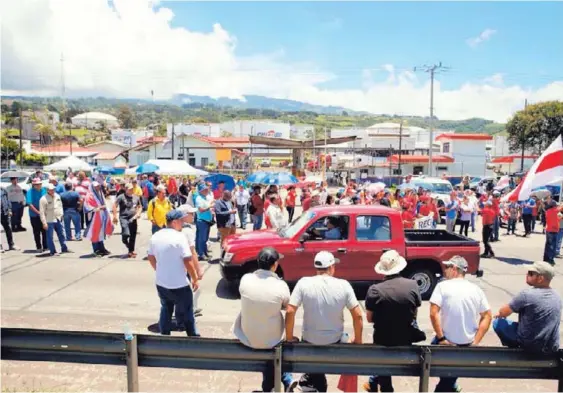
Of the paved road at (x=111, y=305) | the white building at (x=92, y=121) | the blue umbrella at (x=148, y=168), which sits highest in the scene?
the white building at (x=92, y=121)

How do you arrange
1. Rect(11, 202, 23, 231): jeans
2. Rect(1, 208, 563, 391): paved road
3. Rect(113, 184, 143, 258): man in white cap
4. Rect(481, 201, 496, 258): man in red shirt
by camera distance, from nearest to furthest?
Rect(1, 208, 563, 391): paved road → Rect(113, 184, 143, 258): man in white cap → Rect(481, 201, 496, 258): man in red shirt → Rect(11, 202, 23, 231): jeans

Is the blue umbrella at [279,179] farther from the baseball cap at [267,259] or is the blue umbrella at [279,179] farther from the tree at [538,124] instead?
the tree at [538,124]

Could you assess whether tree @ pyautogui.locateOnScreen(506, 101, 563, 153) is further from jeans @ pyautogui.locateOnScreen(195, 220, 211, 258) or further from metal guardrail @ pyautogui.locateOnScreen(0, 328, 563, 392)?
metal guardrail @ pyautogui.locateOnScreen(0, 328, 563, 392)

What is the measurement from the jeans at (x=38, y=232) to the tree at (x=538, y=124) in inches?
2127

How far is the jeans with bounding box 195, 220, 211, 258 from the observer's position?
11497 millimetres

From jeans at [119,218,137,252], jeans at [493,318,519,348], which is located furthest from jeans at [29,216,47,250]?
jeans at [493,318,519,348]

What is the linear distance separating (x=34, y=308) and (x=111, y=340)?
4.75 meters

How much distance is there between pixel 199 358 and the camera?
158 inches

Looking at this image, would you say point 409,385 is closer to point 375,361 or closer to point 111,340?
point 375,361

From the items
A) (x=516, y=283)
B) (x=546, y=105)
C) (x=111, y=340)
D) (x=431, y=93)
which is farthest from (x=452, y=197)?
(x=546, y=105)

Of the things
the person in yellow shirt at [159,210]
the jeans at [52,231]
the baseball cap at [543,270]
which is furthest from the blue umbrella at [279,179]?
the baseball cap at [543,270]

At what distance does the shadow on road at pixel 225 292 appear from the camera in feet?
29.0

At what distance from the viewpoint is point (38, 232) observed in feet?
40.3

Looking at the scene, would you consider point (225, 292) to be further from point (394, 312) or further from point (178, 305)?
point (394, 312)
